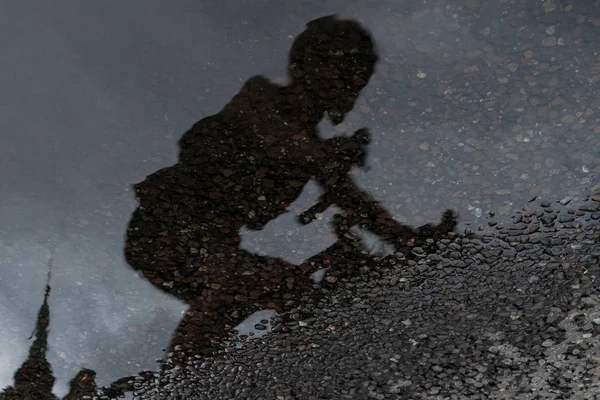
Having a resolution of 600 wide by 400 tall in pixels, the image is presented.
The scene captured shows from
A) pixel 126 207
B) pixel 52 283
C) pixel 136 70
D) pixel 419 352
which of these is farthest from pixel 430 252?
pixel 52 283

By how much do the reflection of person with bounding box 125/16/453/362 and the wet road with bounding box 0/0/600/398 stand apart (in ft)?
0.25

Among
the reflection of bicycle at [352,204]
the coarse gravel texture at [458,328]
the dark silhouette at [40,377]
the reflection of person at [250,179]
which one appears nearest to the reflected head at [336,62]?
the reflection of person at [250,179]

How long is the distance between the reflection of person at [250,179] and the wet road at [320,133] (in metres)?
0.08

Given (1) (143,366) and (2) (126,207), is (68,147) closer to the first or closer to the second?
(2) (126,207)

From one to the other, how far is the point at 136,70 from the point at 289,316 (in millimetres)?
1783

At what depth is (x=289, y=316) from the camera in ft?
11.6

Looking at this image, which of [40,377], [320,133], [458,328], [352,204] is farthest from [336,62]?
[40,377]

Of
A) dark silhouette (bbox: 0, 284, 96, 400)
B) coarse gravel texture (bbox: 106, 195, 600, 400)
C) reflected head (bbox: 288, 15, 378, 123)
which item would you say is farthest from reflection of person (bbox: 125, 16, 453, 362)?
dark silhouette (bbox: 0, 284, 96, 400)

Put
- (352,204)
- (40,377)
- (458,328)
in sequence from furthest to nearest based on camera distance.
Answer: (40,377)
(352,204)
(458,328)

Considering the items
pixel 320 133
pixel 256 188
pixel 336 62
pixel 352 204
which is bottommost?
pixel 352 204

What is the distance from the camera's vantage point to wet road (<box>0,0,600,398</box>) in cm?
331

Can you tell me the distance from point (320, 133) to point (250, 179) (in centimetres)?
50

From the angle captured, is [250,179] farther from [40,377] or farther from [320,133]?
[40,377]

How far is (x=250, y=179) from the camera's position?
140 inches
